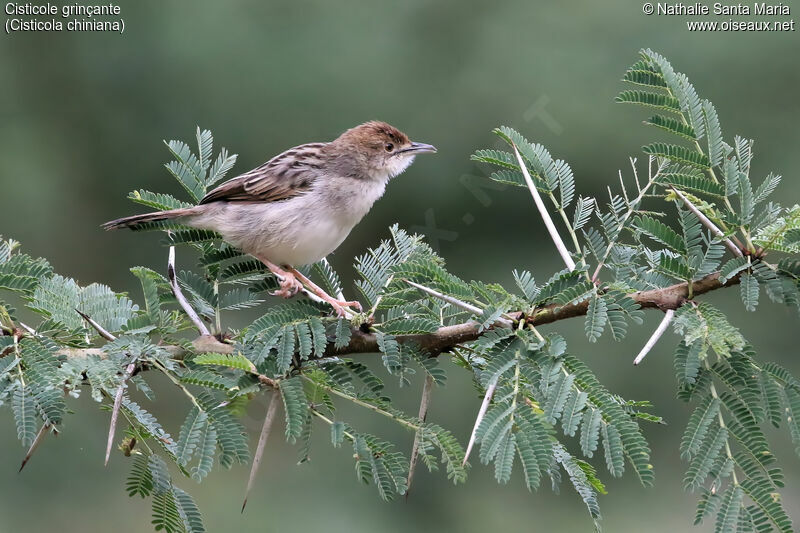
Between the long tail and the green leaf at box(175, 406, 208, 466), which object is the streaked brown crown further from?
the green leaf at box(175, 406, 208, 466)

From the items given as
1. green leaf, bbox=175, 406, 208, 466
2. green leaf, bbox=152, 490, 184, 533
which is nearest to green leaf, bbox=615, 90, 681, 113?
green leaf, bbox=175, 406, 208, 466

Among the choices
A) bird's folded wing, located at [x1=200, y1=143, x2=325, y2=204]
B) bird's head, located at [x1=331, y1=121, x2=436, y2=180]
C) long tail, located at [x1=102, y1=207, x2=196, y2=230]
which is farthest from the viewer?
bird's head, located at [x1=331, y1=121, x2=436, y2=180]

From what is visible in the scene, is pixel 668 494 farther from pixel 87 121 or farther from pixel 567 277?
pixel 87 121

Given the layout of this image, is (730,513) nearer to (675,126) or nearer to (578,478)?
(578,478)

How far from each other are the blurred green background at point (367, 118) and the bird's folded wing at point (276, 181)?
3.73 meters

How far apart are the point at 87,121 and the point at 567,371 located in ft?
36.0

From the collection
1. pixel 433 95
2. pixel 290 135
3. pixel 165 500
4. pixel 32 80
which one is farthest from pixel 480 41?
pixel 165 500

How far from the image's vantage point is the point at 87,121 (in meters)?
12.3

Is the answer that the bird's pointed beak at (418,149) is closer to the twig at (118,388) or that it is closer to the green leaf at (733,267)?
the twig at (118,388)

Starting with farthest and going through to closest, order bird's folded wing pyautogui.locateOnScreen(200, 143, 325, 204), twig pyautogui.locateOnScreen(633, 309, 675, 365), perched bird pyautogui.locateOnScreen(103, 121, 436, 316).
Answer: bird's folded wing pyautogui.locateOnScreen(200, 143, 325, 204)
perched bird pyautogui.locateOnScreen(103, 121, 436, 316)
twig pyautogui.locateOnScreen(633, 309, 675, 365)

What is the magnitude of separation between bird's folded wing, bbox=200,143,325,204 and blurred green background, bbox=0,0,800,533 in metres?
3.73

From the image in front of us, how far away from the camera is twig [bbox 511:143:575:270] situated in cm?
258

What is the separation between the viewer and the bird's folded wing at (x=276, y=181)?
4500 mm

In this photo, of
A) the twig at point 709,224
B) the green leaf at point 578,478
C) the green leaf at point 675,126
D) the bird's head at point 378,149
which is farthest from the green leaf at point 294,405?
the bird's head at point 378,149
